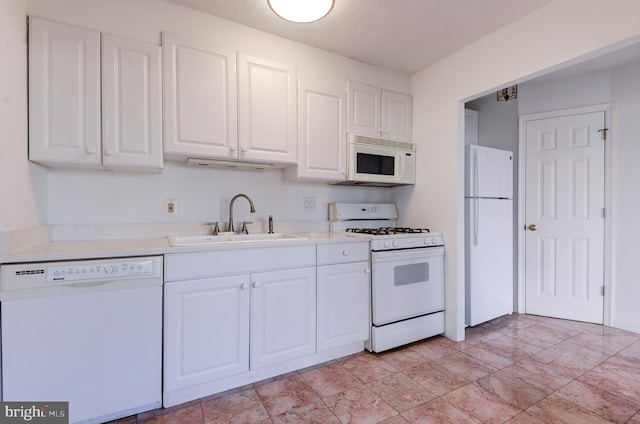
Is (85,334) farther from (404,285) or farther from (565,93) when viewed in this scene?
(565,93)

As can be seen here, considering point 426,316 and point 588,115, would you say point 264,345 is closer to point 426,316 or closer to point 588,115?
point 426,316

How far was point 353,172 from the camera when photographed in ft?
8.23

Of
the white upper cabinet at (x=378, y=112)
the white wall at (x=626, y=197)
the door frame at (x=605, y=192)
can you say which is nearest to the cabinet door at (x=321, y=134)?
the white upper cabinet at (x=378, y=112)

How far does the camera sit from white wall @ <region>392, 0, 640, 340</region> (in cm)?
168

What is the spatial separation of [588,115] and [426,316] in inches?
99.6

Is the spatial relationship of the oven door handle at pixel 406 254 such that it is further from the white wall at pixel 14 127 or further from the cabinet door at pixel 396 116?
the white wall at pixel 14 127

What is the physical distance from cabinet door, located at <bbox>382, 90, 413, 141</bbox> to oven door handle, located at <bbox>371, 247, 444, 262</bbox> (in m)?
1.06

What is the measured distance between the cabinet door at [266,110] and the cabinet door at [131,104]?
513 mm

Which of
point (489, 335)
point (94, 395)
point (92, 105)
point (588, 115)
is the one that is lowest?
point (489, 335)

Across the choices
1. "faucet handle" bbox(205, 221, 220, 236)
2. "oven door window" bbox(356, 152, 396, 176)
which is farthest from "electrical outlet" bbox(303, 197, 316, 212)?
"faucet handle" bbox(205, 221, 220, 236)

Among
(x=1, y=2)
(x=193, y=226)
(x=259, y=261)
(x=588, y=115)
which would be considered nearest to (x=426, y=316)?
(x=259, y=261)

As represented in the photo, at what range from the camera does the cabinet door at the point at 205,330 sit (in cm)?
160

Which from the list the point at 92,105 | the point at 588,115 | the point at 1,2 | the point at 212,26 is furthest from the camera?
the point at 588,115

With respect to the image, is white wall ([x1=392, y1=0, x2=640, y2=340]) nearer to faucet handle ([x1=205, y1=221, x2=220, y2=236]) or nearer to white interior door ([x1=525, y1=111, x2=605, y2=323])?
white interior door ([x1=525, y1=111, x2=605, y2=323])
